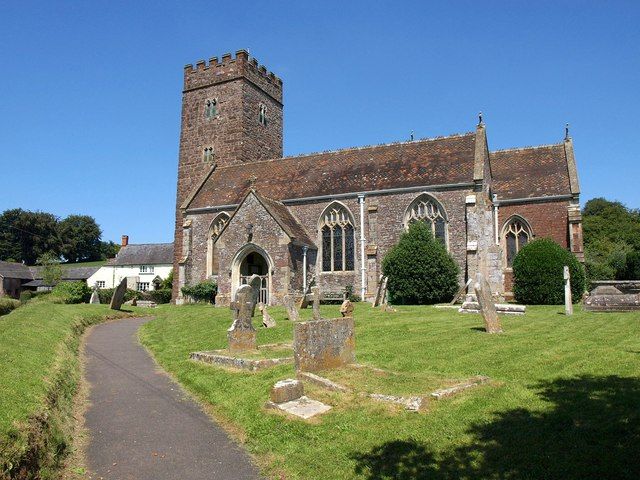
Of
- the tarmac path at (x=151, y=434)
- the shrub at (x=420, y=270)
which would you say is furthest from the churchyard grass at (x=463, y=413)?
the shrub at (x=420, y=270)

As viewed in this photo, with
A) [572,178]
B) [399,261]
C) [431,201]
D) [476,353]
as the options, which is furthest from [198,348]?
[572,178]

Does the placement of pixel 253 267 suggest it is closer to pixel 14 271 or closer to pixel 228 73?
pixel 228 73

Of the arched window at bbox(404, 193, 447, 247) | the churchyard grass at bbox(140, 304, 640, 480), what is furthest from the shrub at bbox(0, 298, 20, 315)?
the arched window at bbox(404, 193, 447, 247)

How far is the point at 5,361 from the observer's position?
9.18 metres

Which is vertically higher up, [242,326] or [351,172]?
[351,172]

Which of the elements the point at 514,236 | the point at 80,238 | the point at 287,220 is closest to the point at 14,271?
the point at 80,238

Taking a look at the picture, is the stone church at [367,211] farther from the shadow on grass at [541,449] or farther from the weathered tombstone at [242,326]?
the shadow on grass at [541,449]

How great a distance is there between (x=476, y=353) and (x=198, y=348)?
7199 mm

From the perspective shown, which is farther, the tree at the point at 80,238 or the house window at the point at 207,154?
the tree at the point at 80,238

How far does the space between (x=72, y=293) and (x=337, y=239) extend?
58.3 ft

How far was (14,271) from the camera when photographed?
66938 millimetres

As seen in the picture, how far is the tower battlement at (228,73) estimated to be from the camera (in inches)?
1452

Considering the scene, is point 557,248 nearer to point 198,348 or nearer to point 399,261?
point 399,261

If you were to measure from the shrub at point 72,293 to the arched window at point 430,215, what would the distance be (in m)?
21.6
